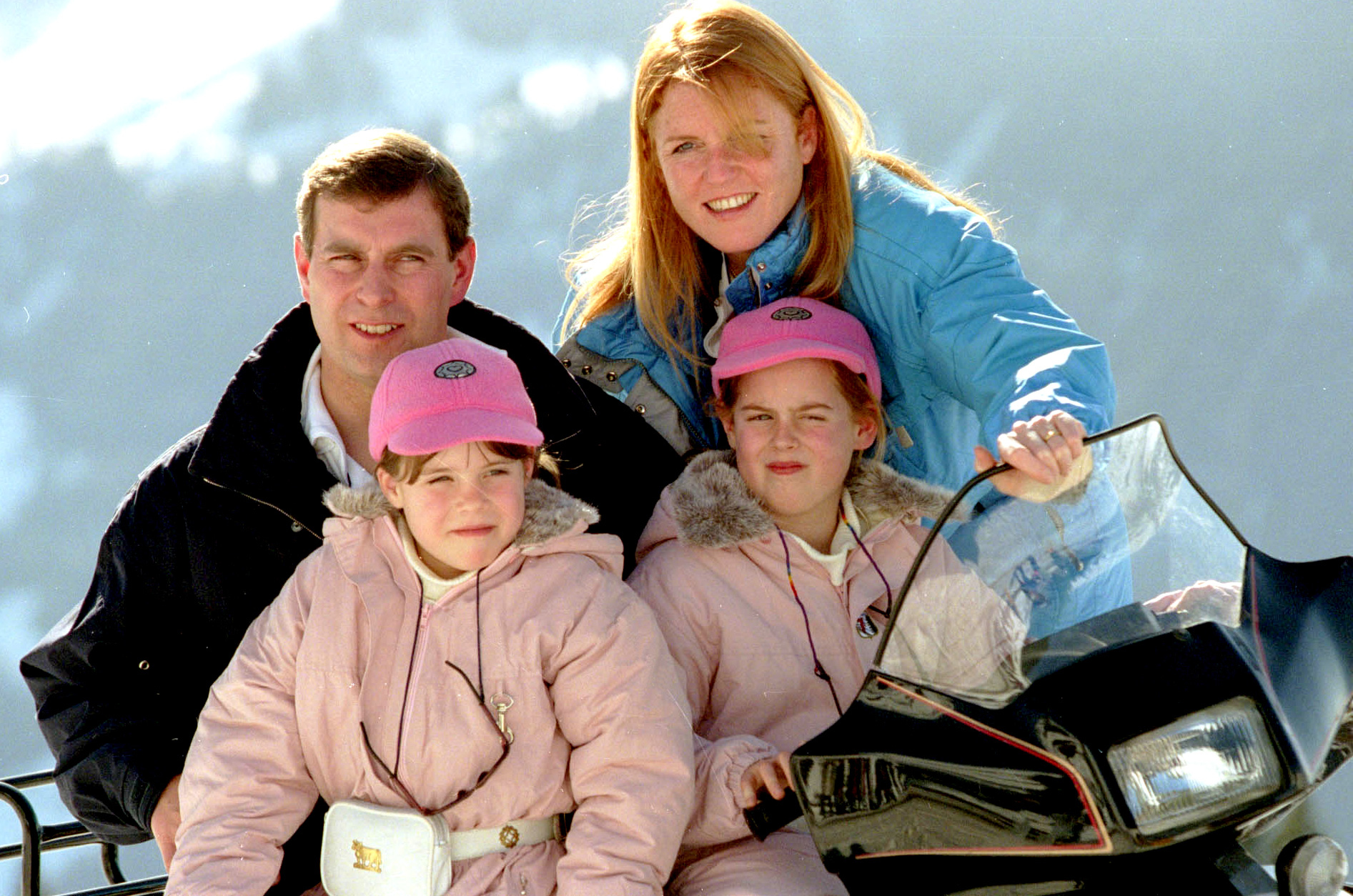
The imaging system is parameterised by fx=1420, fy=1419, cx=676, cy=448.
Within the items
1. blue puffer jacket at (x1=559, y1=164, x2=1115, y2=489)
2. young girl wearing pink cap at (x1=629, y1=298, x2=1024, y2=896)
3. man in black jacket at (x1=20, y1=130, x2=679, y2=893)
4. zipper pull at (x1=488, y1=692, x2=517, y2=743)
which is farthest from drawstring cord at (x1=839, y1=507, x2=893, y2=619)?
zipper pull at (x1=488, y1=692, x2=517, y2=743)

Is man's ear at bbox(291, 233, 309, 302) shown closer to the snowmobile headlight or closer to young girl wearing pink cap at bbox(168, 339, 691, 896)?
young girl wearing pink cap at bbox(168, 339, 691, 896)

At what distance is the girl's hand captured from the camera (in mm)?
1892

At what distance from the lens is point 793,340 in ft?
8.13

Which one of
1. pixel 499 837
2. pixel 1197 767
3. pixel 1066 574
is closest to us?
pixel 1197 767

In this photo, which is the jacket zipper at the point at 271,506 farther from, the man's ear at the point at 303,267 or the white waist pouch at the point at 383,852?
the white waist pouch at the point at 383,852

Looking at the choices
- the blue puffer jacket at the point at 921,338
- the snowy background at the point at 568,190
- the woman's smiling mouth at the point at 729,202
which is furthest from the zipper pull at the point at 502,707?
the snowy background at the point at 568,190

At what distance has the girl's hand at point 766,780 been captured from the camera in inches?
74.5

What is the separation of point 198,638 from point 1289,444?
7.20 m

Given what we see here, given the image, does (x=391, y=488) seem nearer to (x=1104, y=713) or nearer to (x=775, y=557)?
(x=775, y=557)

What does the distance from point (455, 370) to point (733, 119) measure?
81 cm

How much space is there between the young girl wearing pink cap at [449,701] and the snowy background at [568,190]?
226 inches

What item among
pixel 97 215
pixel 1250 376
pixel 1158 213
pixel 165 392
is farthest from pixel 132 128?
pixel 1250 376

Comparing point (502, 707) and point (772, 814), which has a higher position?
point (502, 707)

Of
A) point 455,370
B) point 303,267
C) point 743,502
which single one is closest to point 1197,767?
point 743,502
